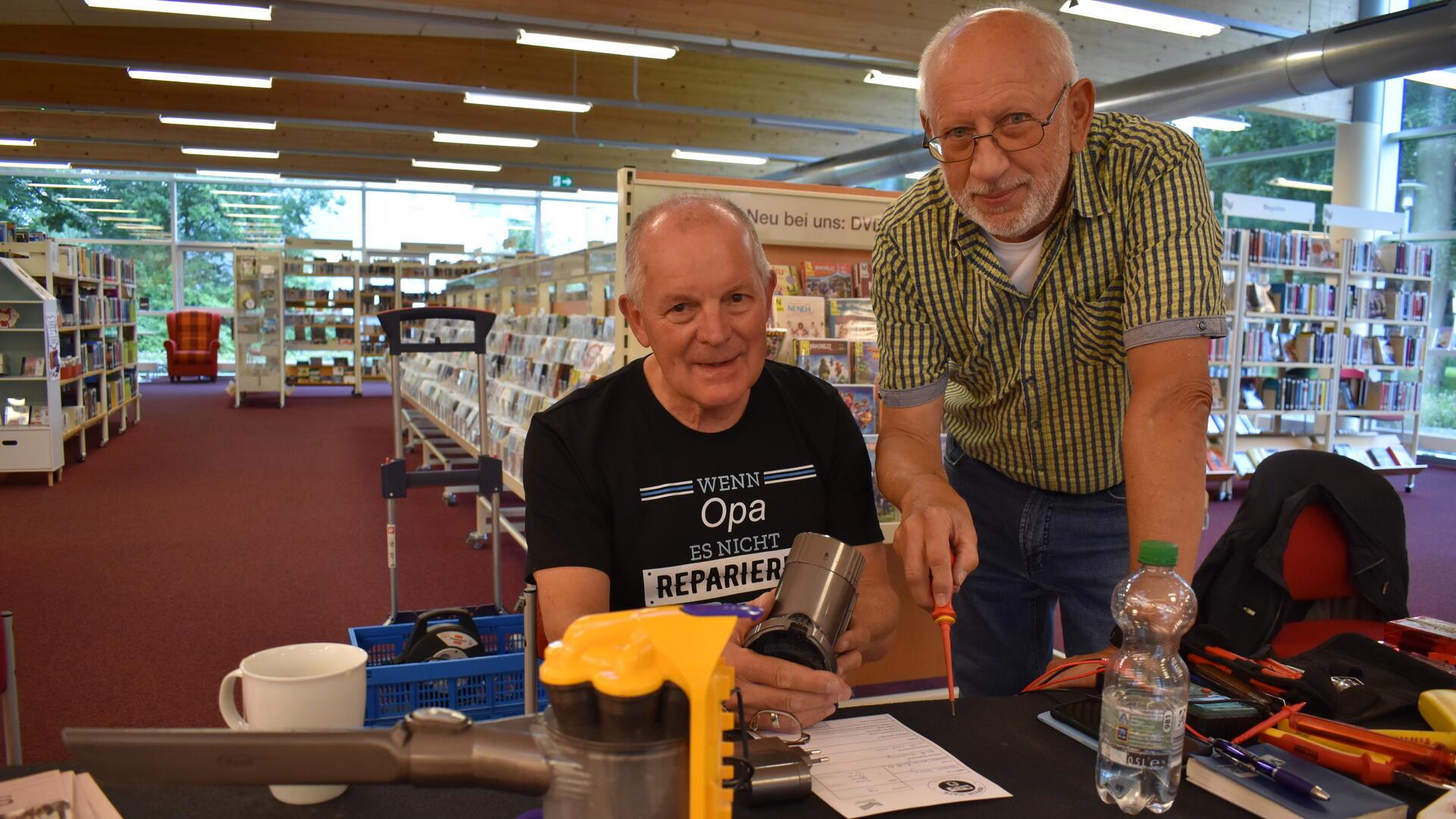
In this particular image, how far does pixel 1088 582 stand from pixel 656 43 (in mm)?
8055

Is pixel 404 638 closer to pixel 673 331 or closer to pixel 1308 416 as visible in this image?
pixel 673 331

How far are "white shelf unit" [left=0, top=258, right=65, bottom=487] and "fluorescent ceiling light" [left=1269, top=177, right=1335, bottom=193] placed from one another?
537 inches

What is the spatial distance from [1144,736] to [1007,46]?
94 centimetres

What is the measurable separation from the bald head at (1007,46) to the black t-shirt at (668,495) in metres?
0.64

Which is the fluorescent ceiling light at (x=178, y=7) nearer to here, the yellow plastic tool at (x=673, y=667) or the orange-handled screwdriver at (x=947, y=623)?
the orange-handled screwdriver at (x=947, y=623)

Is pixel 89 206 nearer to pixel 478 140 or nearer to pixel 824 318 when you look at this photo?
pixel 478 140

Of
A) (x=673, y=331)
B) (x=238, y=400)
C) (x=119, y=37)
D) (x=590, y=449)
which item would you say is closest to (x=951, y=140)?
(x=673, y=331)

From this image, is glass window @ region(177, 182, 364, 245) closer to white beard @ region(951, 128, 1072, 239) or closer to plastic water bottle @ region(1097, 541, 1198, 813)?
white beard @ region(951, 128, 1072, 239)

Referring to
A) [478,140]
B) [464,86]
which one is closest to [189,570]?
[464,86]

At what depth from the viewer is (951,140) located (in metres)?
1.42

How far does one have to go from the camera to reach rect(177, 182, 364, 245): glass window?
18.3m

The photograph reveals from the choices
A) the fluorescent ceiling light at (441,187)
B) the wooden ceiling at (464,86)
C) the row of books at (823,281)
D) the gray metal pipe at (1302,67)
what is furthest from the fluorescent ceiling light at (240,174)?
the row of books at (823,281)

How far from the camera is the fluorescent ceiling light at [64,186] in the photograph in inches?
674

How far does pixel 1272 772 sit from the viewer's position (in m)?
0.99
